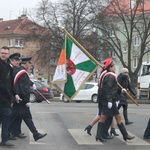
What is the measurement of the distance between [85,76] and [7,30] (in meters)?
83.9

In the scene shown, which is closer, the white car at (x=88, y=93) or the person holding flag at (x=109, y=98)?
the person holding flag at (x=109, y=98)

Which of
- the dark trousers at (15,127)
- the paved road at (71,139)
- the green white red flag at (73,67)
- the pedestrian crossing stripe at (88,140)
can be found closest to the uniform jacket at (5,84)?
the paved road at (71,139)

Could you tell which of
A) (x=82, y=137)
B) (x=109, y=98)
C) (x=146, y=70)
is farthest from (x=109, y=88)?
(x=146, y=70)

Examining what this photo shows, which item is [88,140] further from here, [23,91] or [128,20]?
[128,20]

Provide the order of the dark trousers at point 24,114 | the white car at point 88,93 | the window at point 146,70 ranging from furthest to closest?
the window at point 146,70 < the white car at point 88,93 < the dark trousers at point 24,114

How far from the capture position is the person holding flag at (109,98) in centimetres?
1016

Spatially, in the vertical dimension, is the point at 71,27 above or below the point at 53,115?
above

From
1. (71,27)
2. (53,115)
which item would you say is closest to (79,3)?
(71,27)

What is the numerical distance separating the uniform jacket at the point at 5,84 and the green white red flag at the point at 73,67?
238cm

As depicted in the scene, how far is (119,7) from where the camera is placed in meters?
47.7

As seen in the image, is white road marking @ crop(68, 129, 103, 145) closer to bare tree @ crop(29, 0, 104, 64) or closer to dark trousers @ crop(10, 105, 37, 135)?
dark trousers @ crop(10, 105, 37, 135)

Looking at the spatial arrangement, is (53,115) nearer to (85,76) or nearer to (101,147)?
(85,76)

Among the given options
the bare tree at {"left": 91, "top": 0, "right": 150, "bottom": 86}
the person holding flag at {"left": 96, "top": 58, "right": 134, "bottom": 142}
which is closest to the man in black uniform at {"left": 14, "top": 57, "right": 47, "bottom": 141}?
the person holding flag at {"left": 96, "top": 58, "right": 134, "bottom": 142}

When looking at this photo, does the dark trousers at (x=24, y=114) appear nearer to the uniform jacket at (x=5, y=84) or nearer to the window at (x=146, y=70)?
the uniform jacket at (x=5, y=84)
